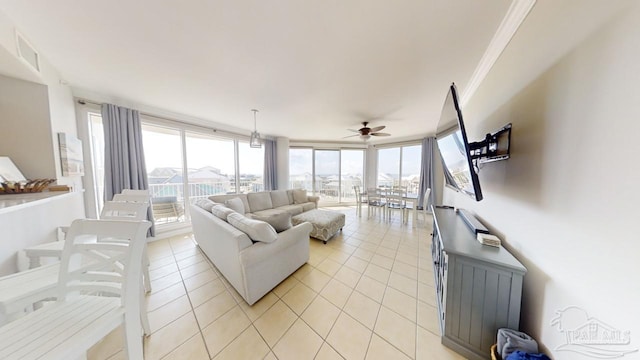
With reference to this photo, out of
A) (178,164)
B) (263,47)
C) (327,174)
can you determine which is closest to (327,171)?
(327,174)

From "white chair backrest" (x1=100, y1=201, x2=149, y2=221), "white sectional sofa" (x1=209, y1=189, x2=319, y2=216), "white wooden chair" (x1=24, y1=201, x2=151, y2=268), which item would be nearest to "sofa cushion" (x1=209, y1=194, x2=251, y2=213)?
"white sectional sofa" (x1=209, y1=189, x2=319, y2=216)

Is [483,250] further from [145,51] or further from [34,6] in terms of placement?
[34,6]

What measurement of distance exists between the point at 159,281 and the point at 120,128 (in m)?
2.50

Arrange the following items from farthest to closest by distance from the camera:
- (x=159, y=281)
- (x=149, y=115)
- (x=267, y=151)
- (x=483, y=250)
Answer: (x=267, y=151)
(x=149, y=115)
(x=159, y=281)
(x=483, y=250)

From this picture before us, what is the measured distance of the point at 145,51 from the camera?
1643 millimetres

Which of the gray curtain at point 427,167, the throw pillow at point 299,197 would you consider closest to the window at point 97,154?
the throw pillow at point 299,197

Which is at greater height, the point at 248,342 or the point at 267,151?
the point at 267,151

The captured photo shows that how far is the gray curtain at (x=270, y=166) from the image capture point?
505cm

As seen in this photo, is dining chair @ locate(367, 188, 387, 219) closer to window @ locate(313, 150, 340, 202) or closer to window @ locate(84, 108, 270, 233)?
window @ locate(313, 150, 340, 202)

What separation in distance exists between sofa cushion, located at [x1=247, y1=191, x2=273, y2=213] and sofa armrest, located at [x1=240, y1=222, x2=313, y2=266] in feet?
6.24

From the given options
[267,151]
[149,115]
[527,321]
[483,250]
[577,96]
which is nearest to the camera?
[577,96]

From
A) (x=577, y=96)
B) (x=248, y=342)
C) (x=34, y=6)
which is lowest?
(x=248, y=342)

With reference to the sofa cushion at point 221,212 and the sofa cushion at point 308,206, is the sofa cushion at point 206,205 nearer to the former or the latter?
the sofa cushion at point 221,212

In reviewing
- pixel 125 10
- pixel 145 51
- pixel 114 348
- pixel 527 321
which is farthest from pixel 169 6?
pixel 527 321
